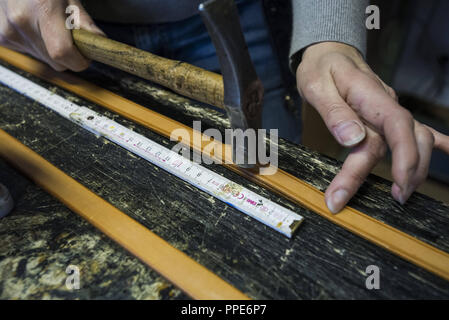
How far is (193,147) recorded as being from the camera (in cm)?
89

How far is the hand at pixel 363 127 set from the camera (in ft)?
2.26

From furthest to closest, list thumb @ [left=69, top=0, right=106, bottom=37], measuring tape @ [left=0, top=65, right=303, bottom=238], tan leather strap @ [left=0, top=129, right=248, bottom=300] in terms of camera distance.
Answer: thumb @ [left=69, top=0, right=106, bottom=37] → measuring tape @ [left=0, top=65, right=303, bottom=238] → tan leather strap @ [left=0, top=129, right=248, bottom=300]

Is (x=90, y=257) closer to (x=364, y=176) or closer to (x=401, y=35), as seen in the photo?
(x=364, y=176)

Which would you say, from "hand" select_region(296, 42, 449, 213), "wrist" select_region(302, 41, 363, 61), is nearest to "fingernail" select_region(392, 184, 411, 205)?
"hand" select_region(296, 42, 449, 213)

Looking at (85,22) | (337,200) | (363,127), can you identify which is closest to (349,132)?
(363,127)

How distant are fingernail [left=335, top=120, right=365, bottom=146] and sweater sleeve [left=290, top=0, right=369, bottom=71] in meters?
0.32

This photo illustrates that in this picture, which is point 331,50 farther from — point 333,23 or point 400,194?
point 400,194

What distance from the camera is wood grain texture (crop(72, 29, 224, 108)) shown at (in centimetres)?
74

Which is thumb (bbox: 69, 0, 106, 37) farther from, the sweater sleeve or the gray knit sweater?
the sweater sleeve

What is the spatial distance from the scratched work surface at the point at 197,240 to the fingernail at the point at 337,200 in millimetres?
36

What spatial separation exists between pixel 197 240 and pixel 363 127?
47 cm

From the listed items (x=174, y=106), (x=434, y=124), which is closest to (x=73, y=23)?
(x=174, y=106)
